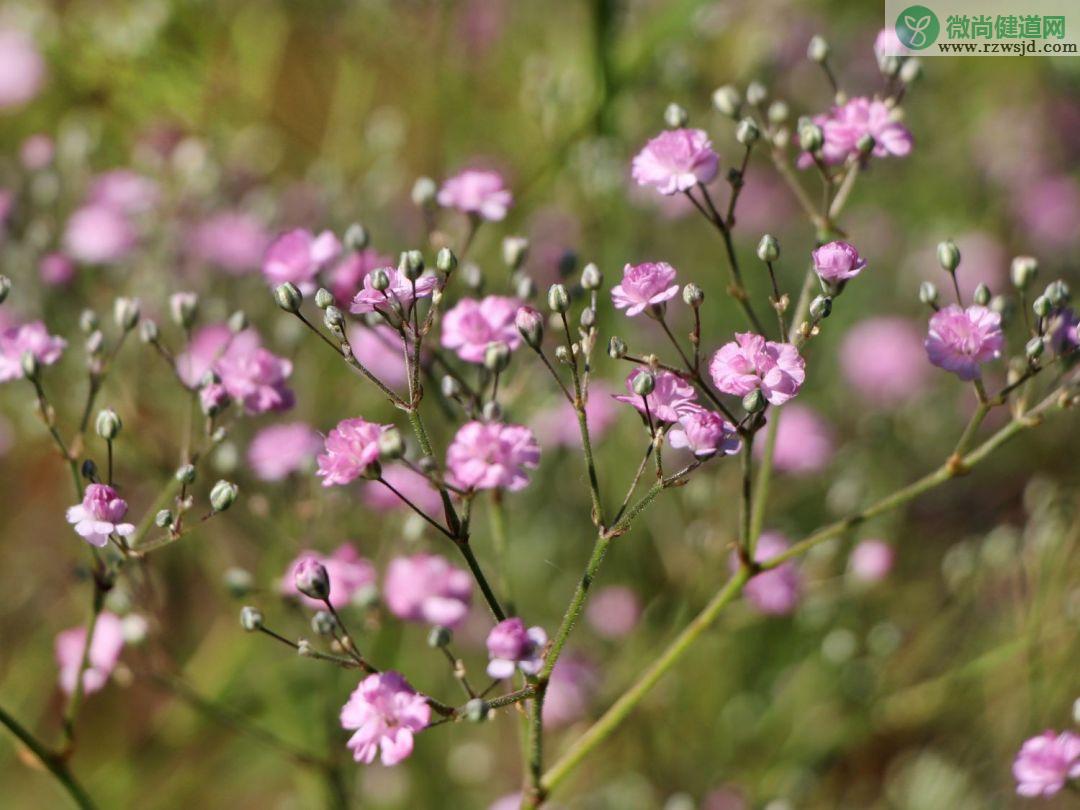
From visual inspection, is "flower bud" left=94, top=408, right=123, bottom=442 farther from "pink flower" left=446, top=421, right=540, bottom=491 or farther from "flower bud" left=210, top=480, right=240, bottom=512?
"pink flower" left=446, top=421, right=540, bottom=491

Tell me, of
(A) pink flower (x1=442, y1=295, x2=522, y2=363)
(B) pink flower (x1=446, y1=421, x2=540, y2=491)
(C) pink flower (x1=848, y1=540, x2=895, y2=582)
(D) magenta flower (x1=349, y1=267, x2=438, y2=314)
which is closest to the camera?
(B) pink flower (x1=446, y1=421, x2=540, y2=491)

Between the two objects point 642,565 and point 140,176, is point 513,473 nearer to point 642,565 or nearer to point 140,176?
point 642,565

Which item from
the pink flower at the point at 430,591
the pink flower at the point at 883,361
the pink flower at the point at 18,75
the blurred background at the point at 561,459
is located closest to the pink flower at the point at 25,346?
the blurred background at the point at 561,459

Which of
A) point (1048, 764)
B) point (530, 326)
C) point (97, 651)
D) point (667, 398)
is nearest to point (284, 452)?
point (97, 651)

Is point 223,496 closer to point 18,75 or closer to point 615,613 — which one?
point 615,613

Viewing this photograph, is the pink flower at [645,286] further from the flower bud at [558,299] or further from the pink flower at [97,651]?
the pink flower at [97,651]

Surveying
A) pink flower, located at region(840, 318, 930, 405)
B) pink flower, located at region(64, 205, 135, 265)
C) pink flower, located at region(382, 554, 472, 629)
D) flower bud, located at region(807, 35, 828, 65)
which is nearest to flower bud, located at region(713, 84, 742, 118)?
flower bud, located at region(807, 35, 828, 65)

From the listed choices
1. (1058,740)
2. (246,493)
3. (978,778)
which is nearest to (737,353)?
(1058,740)
